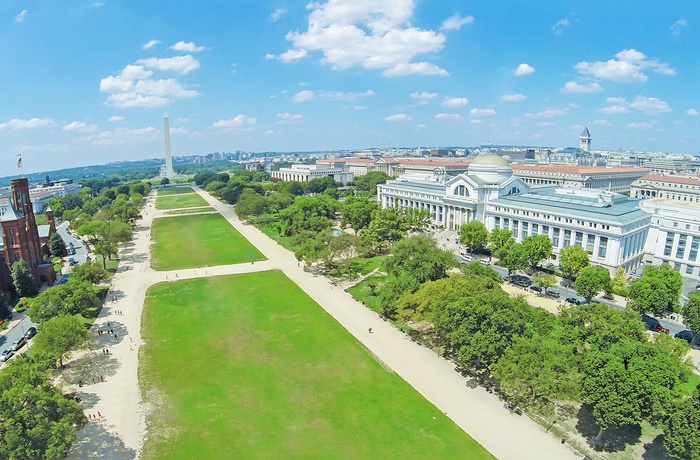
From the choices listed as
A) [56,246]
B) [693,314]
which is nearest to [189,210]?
[56,246]

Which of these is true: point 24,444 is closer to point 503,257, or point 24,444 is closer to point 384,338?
point 384,338

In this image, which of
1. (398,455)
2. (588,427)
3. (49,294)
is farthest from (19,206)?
(588,427)

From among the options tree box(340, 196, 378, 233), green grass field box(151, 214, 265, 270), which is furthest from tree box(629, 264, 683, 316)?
green grass field box(151, 214, 265, 270)

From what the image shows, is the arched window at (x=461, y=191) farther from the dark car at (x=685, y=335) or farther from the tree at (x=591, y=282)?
the dark car at (x=685, y=335)

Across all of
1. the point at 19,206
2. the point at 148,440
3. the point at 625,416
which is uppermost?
the point at 19,206

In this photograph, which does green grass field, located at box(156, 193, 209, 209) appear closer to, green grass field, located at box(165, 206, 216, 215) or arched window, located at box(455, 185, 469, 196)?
green grass field, located at box(165, 206, 216, 215)

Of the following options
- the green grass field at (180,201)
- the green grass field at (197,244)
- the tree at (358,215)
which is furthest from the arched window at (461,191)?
the green grass field at (180,201)
